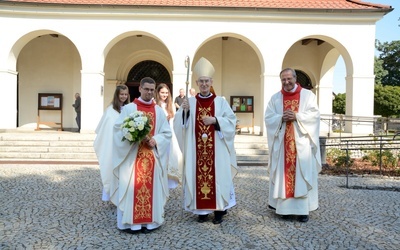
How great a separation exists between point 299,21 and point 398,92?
82.5 feet

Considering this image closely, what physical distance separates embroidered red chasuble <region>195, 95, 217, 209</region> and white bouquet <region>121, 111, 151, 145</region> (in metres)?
0.90

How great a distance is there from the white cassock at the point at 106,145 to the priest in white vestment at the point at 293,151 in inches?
93.4

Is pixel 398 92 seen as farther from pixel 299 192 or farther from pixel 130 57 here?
pixel 299 192

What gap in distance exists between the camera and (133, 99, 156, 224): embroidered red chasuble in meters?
4.35

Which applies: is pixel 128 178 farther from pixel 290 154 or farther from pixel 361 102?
pixel 361 102

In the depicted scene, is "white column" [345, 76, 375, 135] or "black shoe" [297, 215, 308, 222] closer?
"black shoe" [297, 215, 308, 222]

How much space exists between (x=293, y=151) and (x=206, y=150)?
1.24 meters

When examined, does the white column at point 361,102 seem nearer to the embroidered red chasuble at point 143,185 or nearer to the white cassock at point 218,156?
the white cassock at point 218,156

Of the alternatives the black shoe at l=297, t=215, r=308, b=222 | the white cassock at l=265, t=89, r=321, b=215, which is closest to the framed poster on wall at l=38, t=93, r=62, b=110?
the white cassock at l=265, t=89, r=321, b=215

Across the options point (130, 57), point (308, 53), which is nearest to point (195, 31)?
point (130, 57)

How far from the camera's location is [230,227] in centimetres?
457

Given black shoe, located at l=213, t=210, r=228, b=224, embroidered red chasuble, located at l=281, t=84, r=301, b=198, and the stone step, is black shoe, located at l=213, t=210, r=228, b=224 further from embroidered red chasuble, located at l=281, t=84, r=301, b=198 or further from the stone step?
the stone step

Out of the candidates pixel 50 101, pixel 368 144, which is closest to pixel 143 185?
pixel 368 144

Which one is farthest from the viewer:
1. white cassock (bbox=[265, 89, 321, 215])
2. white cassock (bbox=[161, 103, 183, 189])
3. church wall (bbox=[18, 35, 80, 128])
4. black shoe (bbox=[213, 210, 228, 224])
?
church wall (bbox=[18, 35, 80, 128])
